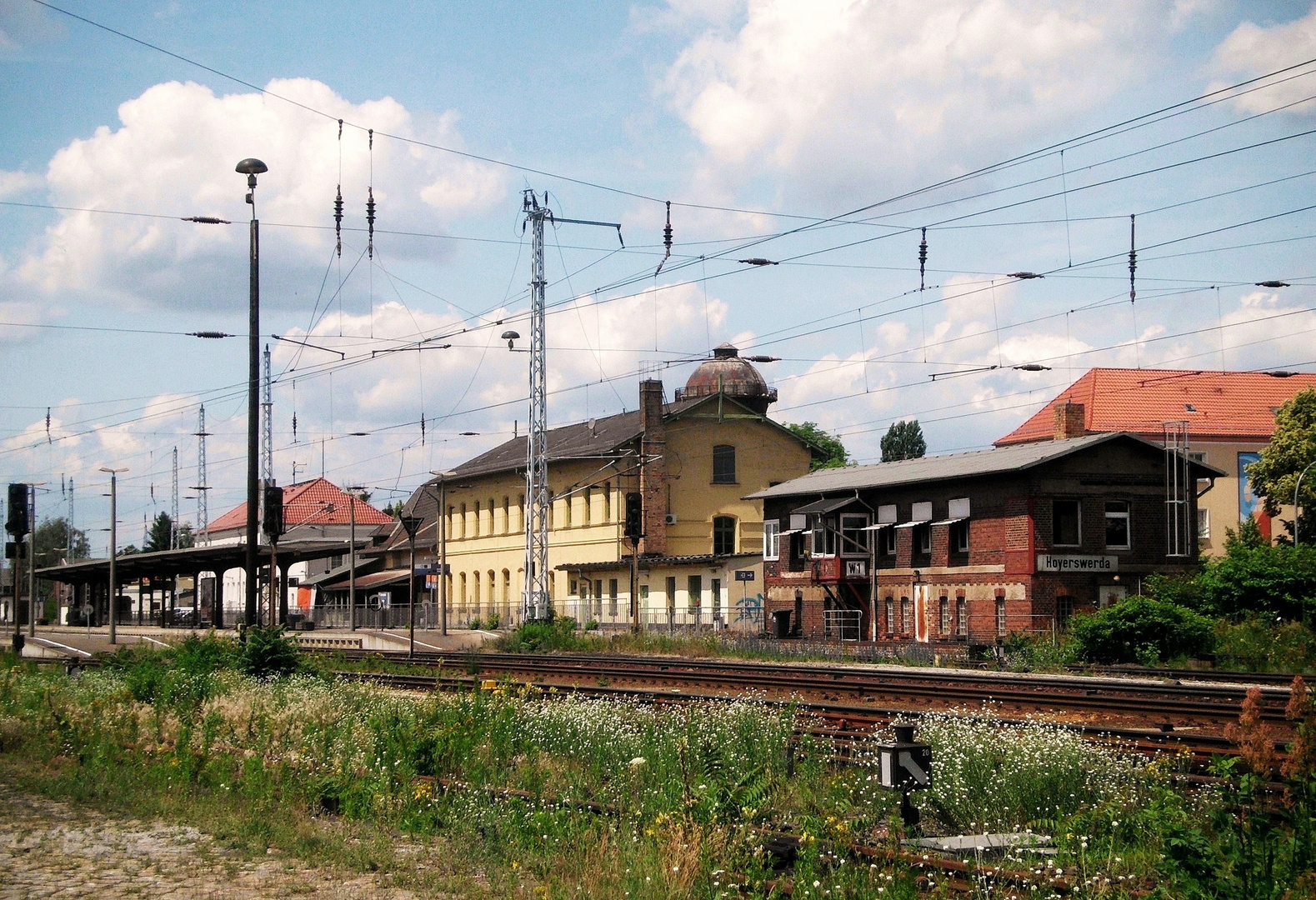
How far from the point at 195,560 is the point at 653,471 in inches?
815

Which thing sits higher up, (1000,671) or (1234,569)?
(1234,569)

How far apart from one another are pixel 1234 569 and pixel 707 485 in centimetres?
3130

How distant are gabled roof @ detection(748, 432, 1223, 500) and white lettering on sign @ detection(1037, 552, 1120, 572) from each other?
9.13ft

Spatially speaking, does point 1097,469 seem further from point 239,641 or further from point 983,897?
point 983,897

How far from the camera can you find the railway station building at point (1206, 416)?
62.8 meters

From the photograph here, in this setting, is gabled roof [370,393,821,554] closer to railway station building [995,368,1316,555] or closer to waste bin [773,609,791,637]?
waste bin [773,609,791,637]

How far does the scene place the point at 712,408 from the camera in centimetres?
6116

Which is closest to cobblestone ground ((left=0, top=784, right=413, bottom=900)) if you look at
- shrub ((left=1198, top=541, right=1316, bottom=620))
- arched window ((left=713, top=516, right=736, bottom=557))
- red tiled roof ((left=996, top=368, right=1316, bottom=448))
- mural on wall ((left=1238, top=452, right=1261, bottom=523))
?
shrub ((left=1198, top=541, right=1316, bottom=620))

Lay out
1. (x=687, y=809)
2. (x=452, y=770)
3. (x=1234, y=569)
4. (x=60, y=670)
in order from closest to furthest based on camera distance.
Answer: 1. (x=687, y=809)
2. (x=452, y=770)
3. (x=60, y=670)
4. (x=1234, y=569)

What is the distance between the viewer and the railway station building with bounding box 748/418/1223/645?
37594 millimetres

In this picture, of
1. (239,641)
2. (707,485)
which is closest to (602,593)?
(707,485)

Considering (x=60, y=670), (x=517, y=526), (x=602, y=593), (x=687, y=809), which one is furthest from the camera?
(x=517, y=526)

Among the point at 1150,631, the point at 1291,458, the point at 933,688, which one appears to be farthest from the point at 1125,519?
the point at 933,688

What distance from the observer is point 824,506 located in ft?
152
